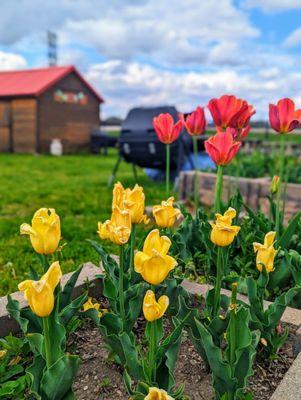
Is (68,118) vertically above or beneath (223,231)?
above

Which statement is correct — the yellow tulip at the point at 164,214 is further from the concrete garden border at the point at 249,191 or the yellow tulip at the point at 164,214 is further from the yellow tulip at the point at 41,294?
the concrete garden border at the point at 249,191

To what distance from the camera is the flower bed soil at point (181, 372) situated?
1499mm

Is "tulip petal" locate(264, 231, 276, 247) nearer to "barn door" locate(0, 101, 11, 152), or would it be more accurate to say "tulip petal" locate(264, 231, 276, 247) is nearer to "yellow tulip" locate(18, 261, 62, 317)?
"yellow tulip" locate(18, 261, 62, 317)

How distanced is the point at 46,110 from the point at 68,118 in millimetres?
1126

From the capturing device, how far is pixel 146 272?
1.17 m

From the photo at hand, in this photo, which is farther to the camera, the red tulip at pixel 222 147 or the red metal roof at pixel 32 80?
the red metal roof at pixel 32 80

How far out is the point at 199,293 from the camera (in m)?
2.01

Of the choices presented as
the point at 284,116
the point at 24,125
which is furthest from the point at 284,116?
the point at 24,125

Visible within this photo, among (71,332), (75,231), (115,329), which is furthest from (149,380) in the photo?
(75,231)

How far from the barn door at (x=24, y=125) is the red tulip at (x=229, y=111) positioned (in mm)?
15702

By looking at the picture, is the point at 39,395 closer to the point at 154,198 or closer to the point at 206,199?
the point at 206,199

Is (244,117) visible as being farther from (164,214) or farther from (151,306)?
(151,306)

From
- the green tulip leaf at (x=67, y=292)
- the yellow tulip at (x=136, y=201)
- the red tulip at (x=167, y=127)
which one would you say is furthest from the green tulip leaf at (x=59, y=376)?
the red tulip at (x=167, y=127)

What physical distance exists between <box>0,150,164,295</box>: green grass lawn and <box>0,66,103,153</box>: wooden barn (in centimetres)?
601
